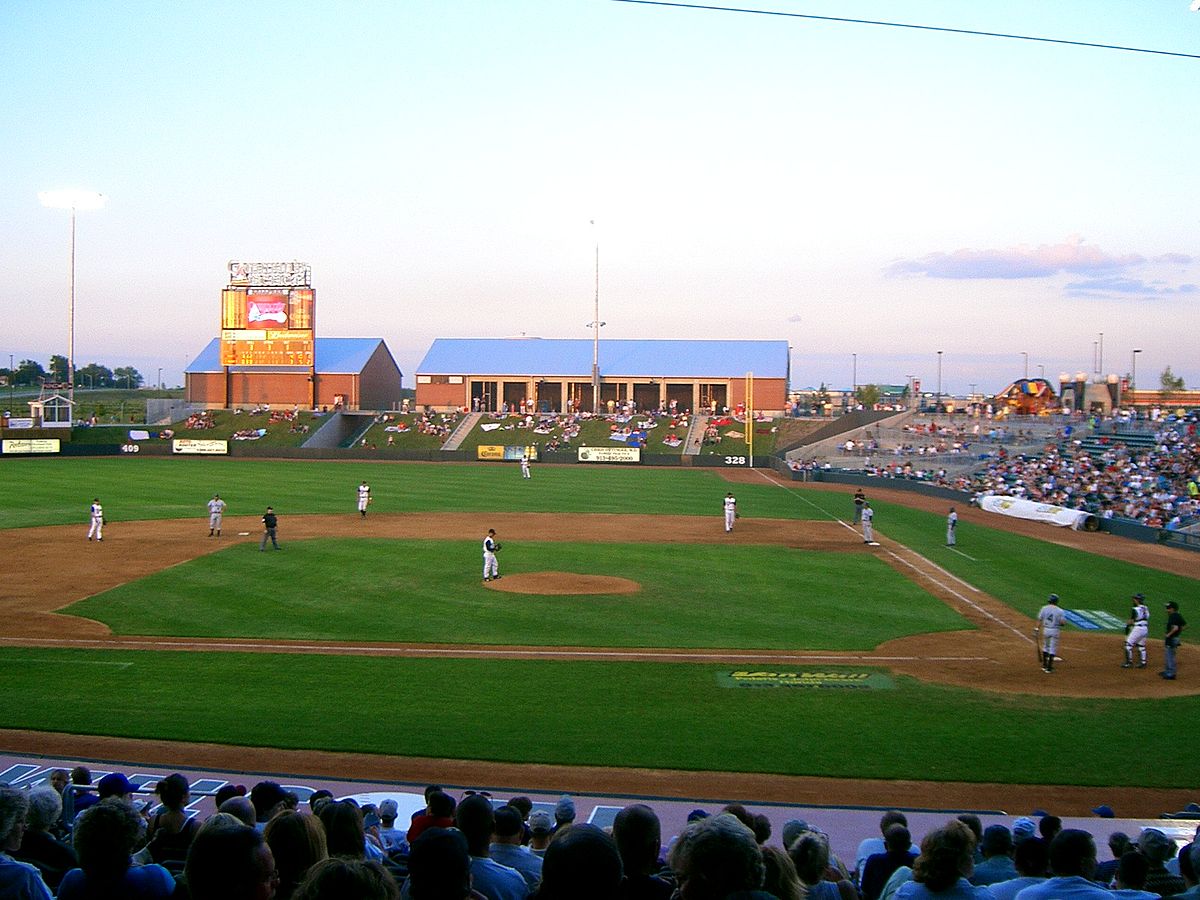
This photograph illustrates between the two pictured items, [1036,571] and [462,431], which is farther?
[462,431]

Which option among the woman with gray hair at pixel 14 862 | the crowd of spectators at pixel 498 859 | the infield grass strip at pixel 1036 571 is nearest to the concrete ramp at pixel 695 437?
the infield grass strip at pixel 1036 571

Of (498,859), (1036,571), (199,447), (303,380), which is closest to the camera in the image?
(498,859)

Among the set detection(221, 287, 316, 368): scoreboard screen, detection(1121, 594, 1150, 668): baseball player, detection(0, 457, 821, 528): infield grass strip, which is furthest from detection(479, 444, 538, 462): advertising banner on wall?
detection(1121, 594, 1150, 668): baseball player

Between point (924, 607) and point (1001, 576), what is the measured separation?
6.34 metres

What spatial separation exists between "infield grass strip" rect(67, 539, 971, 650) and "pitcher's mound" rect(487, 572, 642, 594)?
510 millimetres

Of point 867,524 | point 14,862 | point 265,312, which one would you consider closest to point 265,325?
point 265,312

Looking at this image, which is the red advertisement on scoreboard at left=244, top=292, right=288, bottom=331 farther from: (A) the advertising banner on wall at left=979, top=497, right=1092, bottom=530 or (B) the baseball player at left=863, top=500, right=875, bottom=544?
(B) the baseball player at left=863, top=500, right=875, bottom=544

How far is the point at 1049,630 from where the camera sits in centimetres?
1759

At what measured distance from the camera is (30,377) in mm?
160250

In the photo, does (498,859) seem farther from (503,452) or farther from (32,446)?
(32,446)

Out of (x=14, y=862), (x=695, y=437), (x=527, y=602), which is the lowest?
(x=527, y=602)

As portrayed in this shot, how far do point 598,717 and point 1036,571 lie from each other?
1957cm

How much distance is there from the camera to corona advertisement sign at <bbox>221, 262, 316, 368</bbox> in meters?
78.2

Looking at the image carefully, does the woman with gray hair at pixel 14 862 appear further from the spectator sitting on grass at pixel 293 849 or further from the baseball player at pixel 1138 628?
the baseball player at pixel 1138 628
